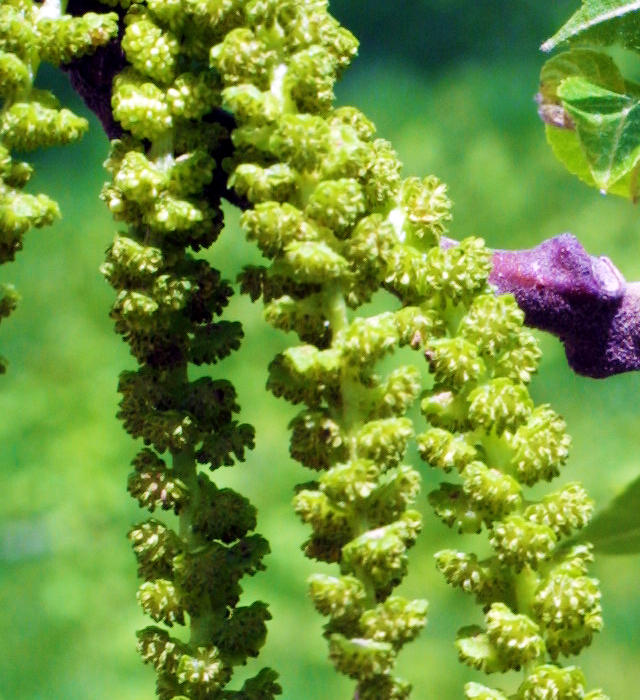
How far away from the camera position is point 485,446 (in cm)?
41

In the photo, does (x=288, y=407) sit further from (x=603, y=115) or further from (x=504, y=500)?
(x=504, y=500)

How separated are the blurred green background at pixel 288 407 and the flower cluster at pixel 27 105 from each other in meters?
1.62

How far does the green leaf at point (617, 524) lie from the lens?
0.65 meters

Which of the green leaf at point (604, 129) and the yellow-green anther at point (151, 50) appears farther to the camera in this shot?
the green leaf at point (604, 129)

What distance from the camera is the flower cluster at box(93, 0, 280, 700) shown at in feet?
1.31

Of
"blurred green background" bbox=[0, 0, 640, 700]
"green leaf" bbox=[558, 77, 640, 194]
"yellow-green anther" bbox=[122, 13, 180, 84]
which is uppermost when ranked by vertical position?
"blurred green background" bbox=[0, 0, 640, 700]

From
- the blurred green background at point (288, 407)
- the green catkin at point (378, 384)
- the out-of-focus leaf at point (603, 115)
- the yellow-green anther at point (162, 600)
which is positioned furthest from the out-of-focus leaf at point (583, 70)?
the blurred green background at point (288, 407)

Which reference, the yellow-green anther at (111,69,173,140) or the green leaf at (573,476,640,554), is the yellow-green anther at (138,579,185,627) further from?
the green leaf at (573,476,640,554)

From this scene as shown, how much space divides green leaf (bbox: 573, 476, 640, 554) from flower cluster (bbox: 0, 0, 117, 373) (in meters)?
0.39

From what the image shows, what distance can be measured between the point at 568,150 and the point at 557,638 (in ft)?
1.05

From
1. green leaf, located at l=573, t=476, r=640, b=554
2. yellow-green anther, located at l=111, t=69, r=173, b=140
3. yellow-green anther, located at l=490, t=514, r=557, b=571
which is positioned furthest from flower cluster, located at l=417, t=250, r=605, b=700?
green leaf, located at l=573, t=476, r=640, b=554

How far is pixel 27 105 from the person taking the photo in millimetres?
399

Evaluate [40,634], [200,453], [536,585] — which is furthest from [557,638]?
[40,634]

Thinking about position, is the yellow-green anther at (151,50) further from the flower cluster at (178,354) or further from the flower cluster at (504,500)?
the flower cluster at (504,500)
